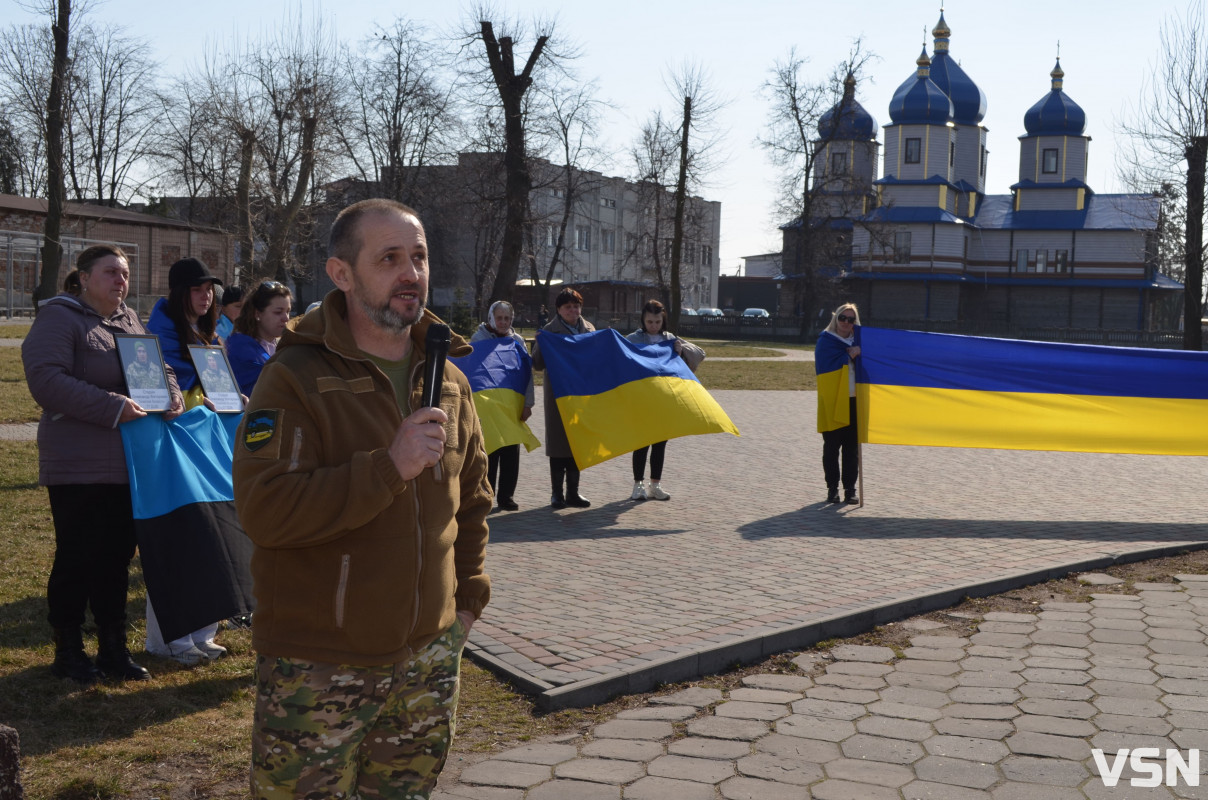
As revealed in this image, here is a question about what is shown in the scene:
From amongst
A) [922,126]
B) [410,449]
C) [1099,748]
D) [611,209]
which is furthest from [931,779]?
[611,209]

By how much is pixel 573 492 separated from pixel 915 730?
20.8ft

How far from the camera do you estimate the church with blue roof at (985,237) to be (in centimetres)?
7538

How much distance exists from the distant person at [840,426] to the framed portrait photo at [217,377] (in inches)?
267

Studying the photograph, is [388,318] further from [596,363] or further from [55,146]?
[55,146]

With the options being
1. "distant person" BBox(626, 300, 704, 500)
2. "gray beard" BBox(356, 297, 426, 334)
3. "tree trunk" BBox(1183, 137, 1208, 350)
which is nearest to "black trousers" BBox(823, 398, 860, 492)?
"distant person" BBox(626, 300, 704, 500)

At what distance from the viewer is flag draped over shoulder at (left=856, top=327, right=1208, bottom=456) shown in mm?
11062

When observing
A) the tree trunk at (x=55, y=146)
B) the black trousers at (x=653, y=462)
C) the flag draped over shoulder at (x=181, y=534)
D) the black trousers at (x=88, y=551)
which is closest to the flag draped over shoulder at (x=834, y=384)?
the black trousers at (x=653, y=462)

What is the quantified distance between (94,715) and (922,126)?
76.7 metres

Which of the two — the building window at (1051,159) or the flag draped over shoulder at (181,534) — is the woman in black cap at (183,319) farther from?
the building window at (1051,159)

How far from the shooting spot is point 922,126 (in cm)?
7575

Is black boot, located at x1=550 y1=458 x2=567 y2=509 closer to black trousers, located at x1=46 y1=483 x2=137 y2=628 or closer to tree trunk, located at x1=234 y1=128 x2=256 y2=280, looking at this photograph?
black trousers, located at x1=46 y1=483 x2=137 y2=628

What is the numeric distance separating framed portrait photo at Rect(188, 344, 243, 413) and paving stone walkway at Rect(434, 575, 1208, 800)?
2.54m

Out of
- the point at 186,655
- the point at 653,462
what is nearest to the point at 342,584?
the point at 186,655

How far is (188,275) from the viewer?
6.11 meters
